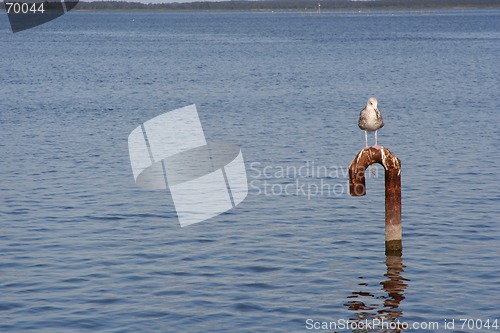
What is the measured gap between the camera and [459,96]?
61.5 metres

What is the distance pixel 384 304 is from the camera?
18.3m

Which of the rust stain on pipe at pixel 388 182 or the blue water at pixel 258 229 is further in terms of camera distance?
the rust stain on pipe at pixel 388 182

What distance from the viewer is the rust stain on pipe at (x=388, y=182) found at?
18375 millimetres

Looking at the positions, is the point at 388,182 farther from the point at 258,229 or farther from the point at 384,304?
the point at 258,229

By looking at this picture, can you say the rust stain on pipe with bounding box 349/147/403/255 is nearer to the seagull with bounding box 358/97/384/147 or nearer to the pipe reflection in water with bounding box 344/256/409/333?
the seagull with bounding box 358/97/384/147

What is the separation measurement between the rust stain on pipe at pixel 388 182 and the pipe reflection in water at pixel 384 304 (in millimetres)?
703

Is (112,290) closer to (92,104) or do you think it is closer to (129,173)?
(129,173)

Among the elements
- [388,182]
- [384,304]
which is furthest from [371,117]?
[384,304]

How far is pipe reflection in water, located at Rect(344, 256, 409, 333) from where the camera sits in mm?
17266

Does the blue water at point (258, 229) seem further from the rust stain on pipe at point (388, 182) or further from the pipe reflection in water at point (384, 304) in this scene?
the rust stain on pipe at point (388, 182)

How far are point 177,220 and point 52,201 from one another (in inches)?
175

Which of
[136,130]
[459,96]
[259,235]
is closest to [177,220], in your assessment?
[259,235]

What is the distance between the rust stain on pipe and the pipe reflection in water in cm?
70

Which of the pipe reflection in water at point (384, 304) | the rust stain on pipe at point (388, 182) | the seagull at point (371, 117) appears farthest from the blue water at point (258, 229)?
the seagull at point (371, 117)
